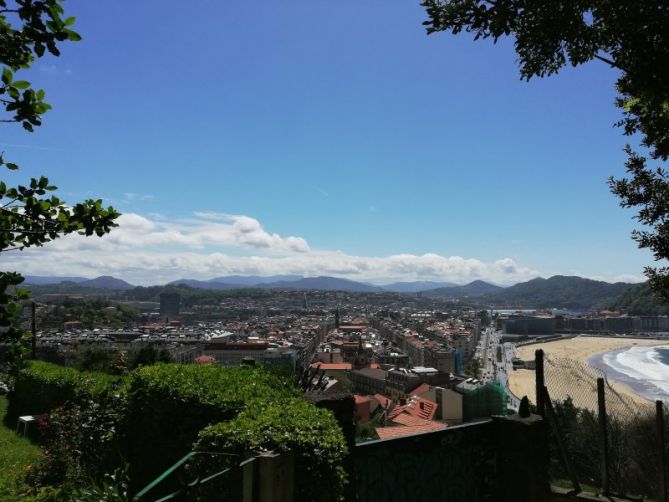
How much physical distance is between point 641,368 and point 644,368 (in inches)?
17.4

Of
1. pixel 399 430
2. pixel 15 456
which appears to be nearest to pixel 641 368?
pixel 399 430

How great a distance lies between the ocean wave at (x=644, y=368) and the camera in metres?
45.1

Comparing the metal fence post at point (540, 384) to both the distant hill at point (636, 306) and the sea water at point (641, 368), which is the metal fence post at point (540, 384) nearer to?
the sea water at point (641, 368)

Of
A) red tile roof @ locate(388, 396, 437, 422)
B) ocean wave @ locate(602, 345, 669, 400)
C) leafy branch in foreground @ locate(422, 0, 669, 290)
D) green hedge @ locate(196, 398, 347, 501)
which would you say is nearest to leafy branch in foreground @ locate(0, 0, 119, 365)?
green hedge @ locate(196, 398, 347, 501)

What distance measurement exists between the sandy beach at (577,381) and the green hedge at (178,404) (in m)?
14.5

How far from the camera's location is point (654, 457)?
13094 millimetres

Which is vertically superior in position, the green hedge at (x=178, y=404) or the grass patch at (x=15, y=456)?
the green hedge at (x=178, y=404)

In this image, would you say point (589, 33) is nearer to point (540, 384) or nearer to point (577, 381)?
point (540, 384)

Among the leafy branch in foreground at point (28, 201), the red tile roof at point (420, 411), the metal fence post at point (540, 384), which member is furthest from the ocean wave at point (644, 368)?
the leafy branch in foreground at point (28, 201)

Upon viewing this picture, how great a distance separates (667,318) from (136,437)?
160 m

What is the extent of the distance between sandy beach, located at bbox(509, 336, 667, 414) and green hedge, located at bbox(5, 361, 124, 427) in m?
14.6

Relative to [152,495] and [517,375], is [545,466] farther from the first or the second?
[517,375]

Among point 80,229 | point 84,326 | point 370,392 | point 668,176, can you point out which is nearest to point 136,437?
point 80,229

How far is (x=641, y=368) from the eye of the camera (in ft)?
199
